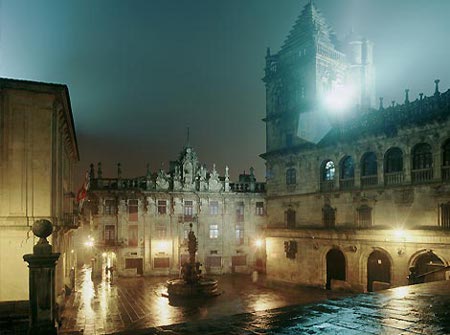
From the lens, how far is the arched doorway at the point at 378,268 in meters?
27.6

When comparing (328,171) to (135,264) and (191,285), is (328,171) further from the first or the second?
(135,264)

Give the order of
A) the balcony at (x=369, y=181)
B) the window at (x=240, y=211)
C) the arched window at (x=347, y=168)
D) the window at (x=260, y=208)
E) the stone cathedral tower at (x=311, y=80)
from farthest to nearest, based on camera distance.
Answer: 1. the window at (x=260, y=208)
2. the window at (x=240, y=211)
3. the stone cathedral tower at (x=311, y=80)
4. the arched window at (x=347, y=168)
5. the balcony at (x=369, y=181)

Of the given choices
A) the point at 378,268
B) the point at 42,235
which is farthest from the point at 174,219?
the point at 42,235

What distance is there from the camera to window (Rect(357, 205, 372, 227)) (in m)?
28.6

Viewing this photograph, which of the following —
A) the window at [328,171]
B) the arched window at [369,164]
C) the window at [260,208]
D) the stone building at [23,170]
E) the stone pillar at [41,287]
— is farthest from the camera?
the window at [260,208]

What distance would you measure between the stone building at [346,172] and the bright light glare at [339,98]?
93mm

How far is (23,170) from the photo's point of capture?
1798 centimetres

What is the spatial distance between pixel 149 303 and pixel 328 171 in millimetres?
16169

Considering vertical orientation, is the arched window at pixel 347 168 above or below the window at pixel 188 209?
above

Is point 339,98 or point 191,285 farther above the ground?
point 339,98

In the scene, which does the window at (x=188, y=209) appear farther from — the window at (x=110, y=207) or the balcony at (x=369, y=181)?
the balcony at (x=369, y=181)

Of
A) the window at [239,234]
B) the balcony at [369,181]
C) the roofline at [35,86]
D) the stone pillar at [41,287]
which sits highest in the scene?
the roofline at [35,86]

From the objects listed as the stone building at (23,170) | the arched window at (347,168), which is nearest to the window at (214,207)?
the arched window at (347,168)

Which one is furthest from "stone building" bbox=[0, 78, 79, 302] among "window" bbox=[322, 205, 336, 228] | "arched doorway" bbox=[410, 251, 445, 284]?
"window" bbox=[322, 205, 336, 228]
